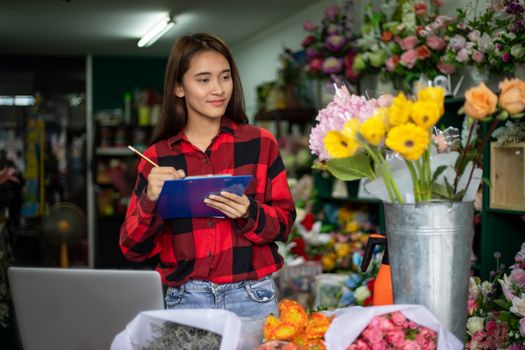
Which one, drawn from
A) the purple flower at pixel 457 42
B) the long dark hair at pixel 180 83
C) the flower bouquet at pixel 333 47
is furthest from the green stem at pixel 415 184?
the flower bouquet at pixel 333 47

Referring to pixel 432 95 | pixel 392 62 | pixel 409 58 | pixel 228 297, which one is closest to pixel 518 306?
pixel 228 297

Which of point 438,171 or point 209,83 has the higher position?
point 209,83

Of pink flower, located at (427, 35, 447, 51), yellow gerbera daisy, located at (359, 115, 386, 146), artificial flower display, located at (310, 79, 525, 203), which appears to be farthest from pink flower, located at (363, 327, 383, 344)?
pink flower, located at (427, 35, 447, 51)

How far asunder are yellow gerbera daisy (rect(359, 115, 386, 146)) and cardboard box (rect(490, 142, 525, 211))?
2.20 m

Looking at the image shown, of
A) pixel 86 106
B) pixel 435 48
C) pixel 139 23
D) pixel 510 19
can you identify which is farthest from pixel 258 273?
pixel 86 106

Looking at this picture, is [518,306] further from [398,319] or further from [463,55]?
[463,55]

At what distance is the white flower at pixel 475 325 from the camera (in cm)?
283

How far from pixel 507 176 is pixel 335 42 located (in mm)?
2060

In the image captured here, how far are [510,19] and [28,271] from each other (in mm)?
2475

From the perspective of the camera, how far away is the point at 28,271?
166cm

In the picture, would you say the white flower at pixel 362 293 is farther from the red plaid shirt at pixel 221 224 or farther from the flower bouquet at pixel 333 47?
the flower bouquet at pixel 333 47

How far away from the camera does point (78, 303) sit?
1598mm

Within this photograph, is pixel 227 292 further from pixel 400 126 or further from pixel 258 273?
pixel 400 126

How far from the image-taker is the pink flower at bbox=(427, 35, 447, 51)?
3.85m
